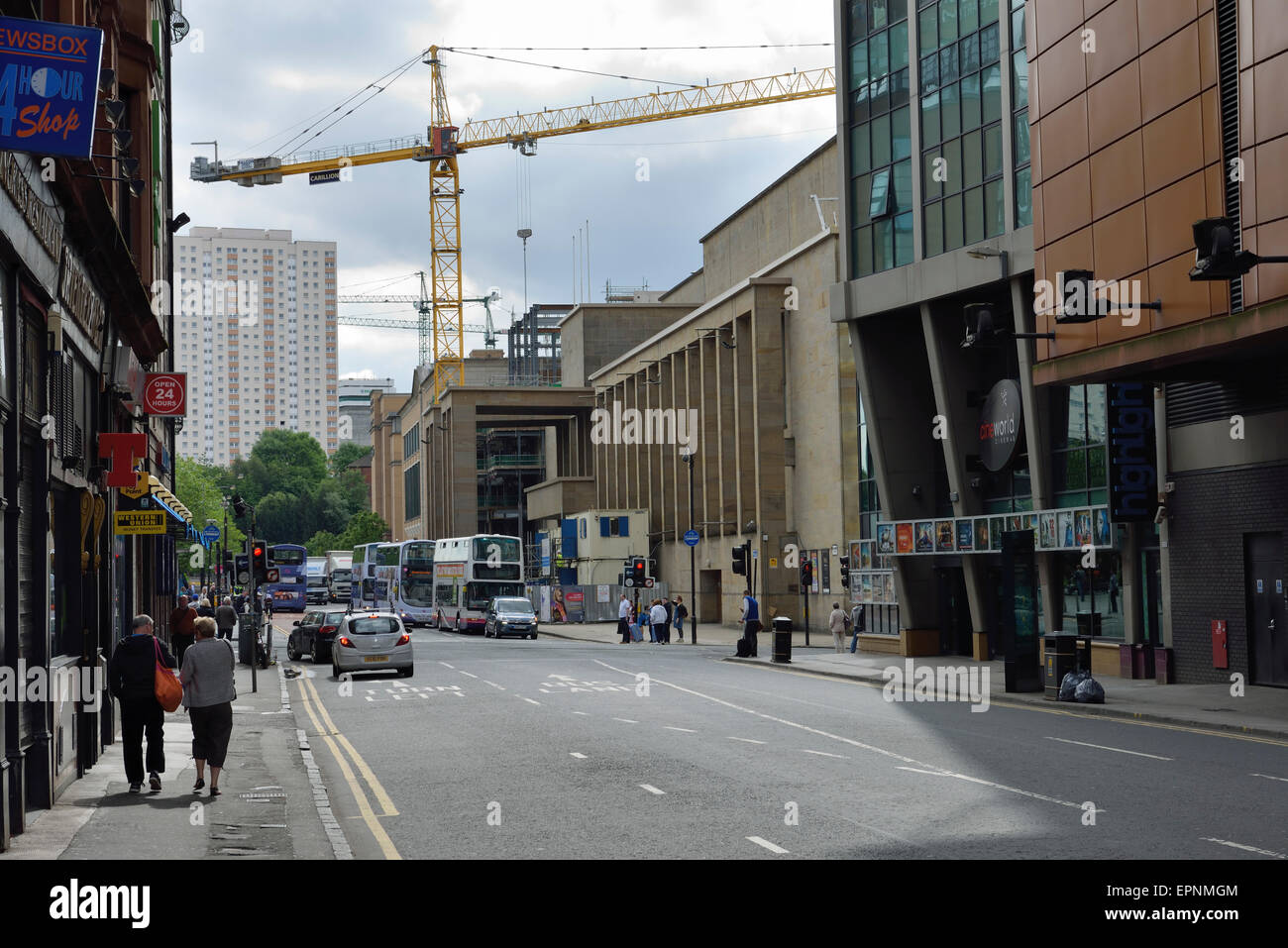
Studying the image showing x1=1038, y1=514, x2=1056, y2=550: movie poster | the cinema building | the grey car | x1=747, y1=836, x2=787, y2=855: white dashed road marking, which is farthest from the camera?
the grey car

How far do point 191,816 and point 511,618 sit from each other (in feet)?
140

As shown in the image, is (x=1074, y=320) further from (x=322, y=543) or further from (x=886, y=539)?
(x=322, y=543)

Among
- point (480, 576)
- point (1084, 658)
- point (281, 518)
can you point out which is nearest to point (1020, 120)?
point (1084, 658)

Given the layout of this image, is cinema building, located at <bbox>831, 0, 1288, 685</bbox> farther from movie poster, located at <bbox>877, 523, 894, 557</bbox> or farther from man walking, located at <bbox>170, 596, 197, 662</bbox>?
man walking, located at <bbox>170, 596, 197, 662</bbox>

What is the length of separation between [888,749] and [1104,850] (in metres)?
6.87

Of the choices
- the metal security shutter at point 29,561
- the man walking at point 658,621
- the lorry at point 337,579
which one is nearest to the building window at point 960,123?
the man walking at point 658,621

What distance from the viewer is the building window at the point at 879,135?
37625 mm

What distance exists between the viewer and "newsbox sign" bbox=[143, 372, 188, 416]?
22.5m

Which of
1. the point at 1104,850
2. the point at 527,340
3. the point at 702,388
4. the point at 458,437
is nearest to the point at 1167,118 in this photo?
the point at 1104,850

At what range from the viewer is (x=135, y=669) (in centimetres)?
1423

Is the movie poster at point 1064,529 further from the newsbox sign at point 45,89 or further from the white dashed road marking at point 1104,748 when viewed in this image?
the newsbox sign at point 45,89

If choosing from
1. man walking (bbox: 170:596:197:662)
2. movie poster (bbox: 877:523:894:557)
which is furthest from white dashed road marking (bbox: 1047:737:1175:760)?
movie poster (bbox: 877:523:894:557)

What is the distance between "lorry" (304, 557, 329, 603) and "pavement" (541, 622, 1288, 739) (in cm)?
7032

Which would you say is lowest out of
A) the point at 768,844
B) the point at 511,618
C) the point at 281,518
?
the point at 511,618
